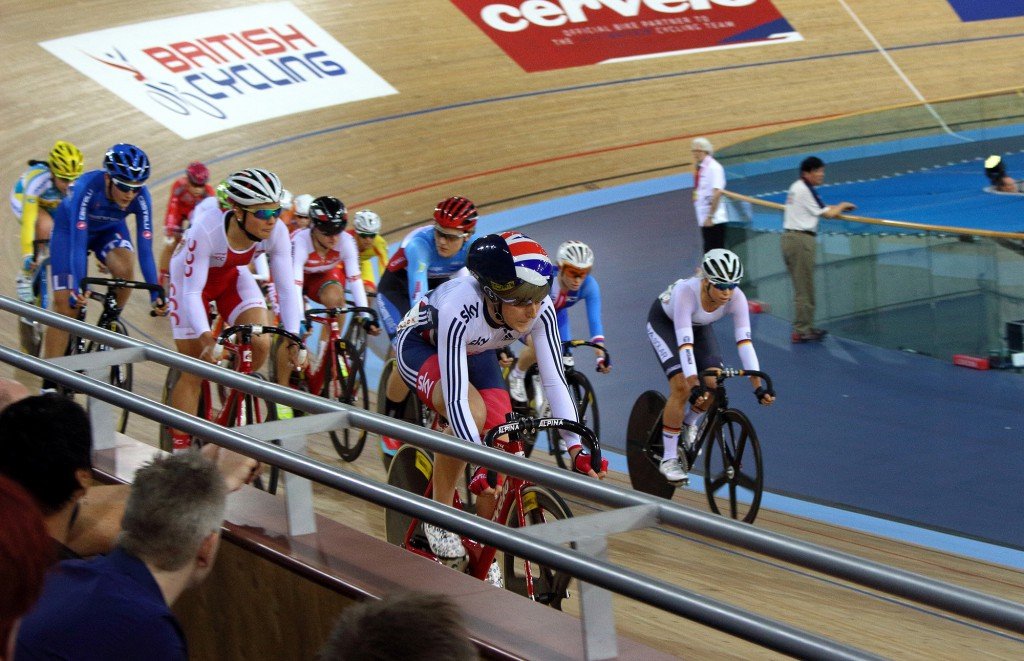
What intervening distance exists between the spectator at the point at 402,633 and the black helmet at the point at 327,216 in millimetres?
4844

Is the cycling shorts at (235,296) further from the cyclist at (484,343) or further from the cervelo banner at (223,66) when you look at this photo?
the cervelo banner at (223,66)

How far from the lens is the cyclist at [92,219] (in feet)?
17.9

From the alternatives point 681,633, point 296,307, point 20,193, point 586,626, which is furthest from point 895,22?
point 586,626

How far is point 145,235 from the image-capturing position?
5.61 m

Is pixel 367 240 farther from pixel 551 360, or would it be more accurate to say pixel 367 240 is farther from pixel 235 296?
pixel 551 360

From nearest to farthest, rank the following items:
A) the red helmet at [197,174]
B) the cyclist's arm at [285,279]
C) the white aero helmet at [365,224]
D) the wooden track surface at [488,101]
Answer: the cyclist's arm at [285,279], the white aero helmet at [365,224], the red helmet at [197,174], the wooden track surface at [488,101]

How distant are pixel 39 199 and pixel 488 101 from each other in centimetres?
793

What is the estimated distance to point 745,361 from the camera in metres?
5.07

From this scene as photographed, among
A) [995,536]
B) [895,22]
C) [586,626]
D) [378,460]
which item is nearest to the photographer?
[586,626]

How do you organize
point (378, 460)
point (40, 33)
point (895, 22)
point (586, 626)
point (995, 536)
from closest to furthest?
point (586, 626), point (995, 536), point (378, 460), point (40, 33), point (895, 22)

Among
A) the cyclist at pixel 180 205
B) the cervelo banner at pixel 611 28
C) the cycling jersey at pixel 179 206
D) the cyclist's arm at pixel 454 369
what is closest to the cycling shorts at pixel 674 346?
the cyclist's arm at pixel 454 369

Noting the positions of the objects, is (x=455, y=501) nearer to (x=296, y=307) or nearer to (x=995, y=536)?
(x=296, y=307)

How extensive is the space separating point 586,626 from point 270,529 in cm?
90

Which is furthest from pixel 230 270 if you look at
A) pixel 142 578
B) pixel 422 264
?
pixel 142 578
